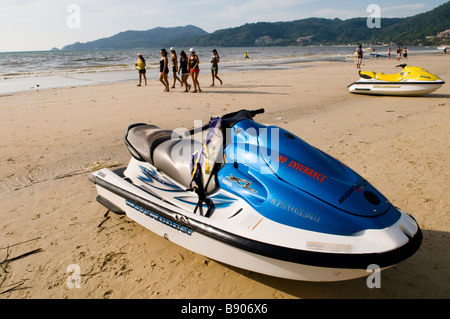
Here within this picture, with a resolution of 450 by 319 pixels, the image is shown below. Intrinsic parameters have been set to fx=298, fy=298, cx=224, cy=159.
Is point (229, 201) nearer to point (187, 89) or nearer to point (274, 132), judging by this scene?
point (274, 132)

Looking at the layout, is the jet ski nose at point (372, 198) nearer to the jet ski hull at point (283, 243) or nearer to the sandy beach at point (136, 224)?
the jet ski hull at point (283, 243)

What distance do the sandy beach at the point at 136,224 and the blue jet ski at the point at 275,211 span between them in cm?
39

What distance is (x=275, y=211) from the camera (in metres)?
2.40

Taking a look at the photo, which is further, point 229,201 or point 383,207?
point 229,201

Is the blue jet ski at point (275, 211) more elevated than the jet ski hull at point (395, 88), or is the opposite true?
the jet ski hull at point (395, 88)

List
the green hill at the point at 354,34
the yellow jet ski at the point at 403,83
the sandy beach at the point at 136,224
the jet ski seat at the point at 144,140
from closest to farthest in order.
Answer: the sandy beach at the point at 136,224, the jet ski seat at the point at 144,140, the yellow jet ski at the point at 403,83, the green hill at the point at 354,34

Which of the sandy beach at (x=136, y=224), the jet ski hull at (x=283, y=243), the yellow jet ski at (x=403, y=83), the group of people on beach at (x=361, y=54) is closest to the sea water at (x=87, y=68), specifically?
the group of people on beach at (x=361, y=54)

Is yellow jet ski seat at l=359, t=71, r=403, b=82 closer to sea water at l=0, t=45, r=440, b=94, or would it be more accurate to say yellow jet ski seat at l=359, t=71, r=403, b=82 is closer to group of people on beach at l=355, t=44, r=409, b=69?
group of people on beach at l=355, t=44, r=409, b=69

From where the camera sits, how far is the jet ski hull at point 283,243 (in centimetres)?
212

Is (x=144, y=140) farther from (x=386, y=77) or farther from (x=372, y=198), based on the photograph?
(x=386, y=77)

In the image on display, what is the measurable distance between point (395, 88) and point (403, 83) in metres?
0.31

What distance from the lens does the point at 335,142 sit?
21.1ft

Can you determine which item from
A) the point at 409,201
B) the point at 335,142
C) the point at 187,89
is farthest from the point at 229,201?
the point at 187,89
